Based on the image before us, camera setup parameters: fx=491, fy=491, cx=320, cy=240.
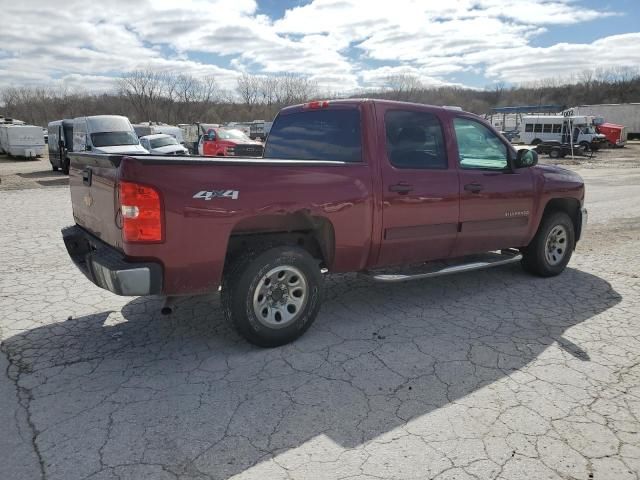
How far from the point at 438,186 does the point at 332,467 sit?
2.85 metres

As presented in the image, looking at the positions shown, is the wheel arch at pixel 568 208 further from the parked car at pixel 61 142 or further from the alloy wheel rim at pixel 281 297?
the parked car at pixel 61 142

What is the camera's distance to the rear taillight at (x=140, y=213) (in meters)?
3.20

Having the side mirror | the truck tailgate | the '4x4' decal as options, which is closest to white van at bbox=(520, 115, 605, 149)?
the side mirror

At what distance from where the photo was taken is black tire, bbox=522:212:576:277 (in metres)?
5.76

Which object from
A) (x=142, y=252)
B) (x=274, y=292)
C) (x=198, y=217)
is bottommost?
(x=274, y=292)

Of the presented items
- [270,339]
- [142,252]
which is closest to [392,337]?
[270,339]

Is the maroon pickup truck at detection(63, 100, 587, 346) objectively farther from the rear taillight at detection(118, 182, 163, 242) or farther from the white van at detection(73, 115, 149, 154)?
the white van at detection(73, 115, 149, 154)

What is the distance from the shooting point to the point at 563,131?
116ft

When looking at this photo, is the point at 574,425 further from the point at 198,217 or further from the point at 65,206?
the point at 65,206

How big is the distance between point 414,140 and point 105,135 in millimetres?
16247

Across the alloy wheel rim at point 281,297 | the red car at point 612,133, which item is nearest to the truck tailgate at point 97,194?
the alloy wheel rim at point 281,297

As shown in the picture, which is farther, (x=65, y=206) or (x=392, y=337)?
(x=65, y=206)

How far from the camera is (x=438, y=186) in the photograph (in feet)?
15.1

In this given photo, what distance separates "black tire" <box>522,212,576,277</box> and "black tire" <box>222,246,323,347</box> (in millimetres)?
3084
